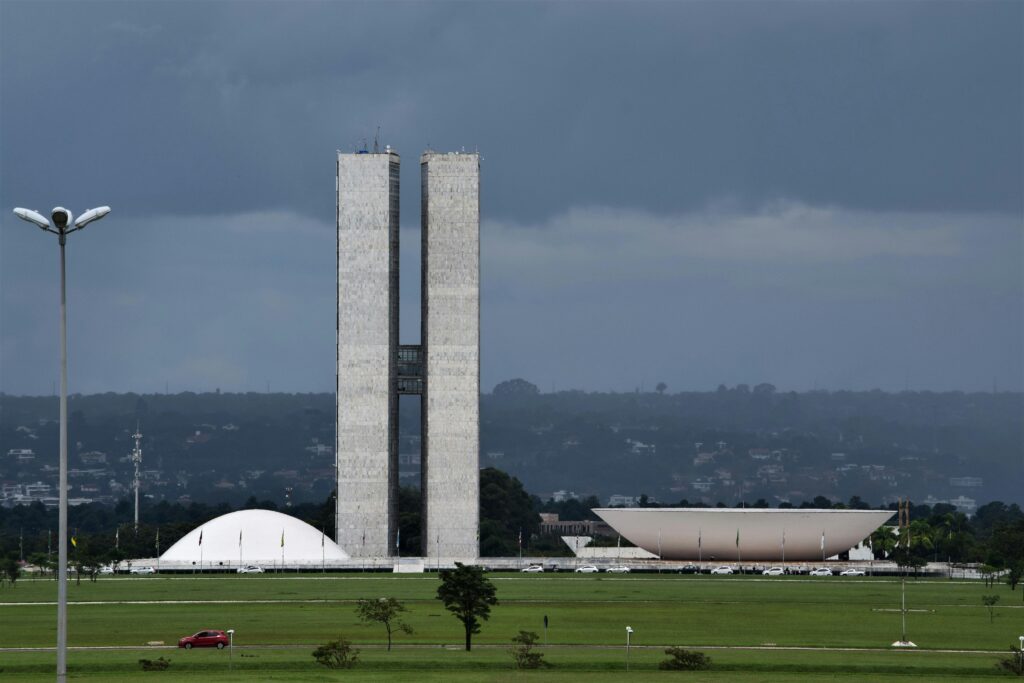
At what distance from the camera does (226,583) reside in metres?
111

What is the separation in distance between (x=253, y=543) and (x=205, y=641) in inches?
2977

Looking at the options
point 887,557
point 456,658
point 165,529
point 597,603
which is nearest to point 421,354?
point 165,529

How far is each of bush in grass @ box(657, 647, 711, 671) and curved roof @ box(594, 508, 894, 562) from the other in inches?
3009

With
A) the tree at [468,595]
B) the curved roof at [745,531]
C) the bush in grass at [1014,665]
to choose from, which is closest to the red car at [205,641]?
the tree at [468,595]

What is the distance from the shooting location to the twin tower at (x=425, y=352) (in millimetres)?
142125

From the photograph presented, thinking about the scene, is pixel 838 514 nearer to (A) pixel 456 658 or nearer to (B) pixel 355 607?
(B) pixel 355 607

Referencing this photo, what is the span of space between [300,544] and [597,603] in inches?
2148

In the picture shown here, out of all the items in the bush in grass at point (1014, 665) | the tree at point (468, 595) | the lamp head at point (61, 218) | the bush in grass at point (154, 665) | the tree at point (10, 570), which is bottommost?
the bush in grass at point (1014, 665)

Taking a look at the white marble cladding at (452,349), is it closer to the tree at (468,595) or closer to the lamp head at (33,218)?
the tree at (468,595)

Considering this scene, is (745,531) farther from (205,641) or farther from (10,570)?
(205,641)

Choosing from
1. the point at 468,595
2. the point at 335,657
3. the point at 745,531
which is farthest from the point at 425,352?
the point at 335,657

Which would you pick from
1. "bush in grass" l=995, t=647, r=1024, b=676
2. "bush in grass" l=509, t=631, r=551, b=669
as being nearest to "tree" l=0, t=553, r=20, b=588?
"bush in grass" l=509, t=631, r=551, b=669

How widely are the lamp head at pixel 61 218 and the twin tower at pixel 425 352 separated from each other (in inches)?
4033

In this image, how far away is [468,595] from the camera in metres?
66.2
